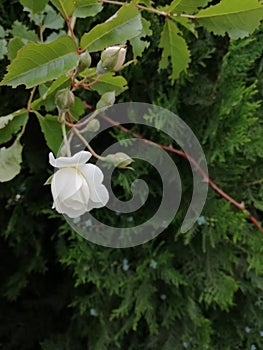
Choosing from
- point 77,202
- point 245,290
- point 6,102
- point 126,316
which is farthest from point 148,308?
point 77,202

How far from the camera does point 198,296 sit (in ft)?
3.74

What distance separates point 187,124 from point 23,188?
0.35 metres

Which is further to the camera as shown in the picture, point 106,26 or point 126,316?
point 126,316

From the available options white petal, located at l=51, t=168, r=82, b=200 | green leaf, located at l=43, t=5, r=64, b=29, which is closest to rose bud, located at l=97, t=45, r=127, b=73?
white petal, located at l=51, t=168, r=82, b=200

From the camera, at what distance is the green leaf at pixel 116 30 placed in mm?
492

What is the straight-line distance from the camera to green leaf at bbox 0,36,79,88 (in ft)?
1.59

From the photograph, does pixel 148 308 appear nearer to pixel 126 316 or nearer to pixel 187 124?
pixel 126 316

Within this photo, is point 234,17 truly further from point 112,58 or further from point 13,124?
point 13,124

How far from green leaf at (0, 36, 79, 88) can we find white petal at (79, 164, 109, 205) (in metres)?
0.09

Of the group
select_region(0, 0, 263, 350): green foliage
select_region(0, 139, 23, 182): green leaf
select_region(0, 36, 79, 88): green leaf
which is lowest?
select_region(0, 0, 263, 350): green foliage

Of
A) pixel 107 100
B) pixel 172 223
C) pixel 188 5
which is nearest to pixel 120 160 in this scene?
pixel 107 100

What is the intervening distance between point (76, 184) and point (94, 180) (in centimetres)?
2

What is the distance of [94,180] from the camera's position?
50 centimetres

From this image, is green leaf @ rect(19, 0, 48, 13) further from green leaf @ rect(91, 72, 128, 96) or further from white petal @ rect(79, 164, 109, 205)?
white petal @ rect(79, 164, 109, 205)
